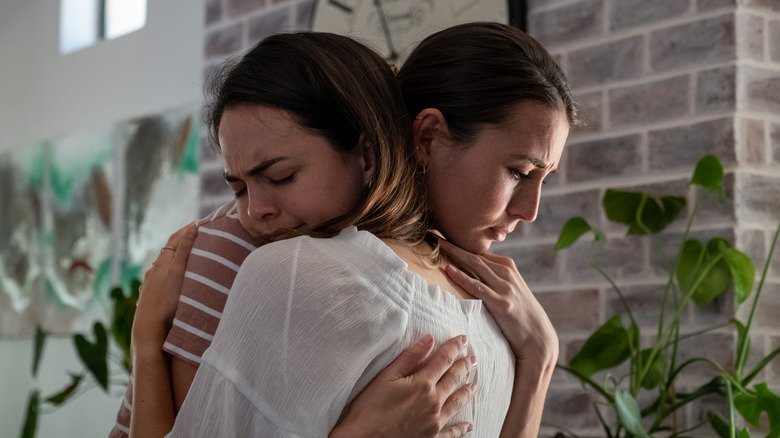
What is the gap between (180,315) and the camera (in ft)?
3.39

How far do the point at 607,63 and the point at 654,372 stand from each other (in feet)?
2.40

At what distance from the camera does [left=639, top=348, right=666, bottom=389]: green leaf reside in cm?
181

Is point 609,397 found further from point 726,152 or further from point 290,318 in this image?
point 290,318

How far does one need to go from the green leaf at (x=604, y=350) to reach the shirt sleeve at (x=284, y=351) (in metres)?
1.02

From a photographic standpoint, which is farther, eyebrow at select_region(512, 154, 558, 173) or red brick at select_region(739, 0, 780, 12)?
red brick at select_region(739, 0, 780, 12)

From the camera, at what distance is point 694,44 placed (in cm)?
191

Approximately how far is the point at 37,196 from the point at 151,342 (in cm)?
344

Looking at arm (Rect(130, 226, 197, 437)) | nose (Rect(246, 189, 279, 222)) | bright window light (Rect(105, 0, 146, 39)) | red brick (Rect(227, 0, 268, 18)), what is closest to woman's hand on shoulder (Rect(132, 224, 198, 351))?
arm (Rect(130, 226, 197, 437))

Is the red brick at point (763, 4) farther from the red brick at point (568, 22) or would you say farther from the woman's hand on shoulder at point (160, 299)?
the woman's hand on shoulder at point (160, 299)

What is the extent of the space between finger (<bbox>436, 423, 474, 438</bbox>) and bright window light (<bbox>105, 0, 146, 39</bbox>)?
325 centimetres

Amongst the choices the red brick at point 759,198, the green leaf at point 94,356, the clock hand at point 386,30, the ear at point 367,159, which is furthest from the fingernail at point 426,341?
the green leaf at point 94,356

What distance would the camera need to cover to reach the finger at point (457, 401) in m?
0.97

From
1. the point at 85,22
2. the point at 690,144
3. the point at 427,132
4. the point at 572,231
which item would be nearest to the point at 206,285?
the point at 427,132

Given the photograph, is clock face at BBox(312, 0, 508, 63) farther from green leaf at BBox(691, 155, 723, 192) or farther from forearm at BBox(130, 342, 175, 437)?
forearm at BBox(130, 342, 175, 437)
